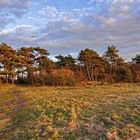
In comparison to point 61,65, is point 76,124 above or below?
below

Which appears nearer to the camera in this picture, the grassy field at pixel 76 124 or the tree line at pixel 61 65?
the grassy field at pixel 76 124

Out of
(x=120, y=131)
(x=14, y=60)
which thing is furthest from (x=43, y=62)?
(x=120, y=131)

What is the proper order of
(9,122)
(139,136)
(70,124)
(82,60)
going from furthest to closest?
(82,60), (9,122), (70,124), (139,136)

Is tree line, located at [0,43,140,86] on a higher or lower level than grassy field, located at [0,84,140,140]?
higher

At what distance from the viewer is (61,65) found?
204 ft

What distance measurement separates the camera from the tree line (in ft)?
178

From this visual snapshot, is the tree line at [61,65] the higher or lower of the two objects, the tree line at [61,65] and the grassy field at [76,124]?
the higher

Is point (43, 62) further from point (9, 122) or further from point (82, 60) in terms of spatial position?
point (9, 122)

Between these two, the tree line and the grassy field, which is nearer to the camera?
the grassy field

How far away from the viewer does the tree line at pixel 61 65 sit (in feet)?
178

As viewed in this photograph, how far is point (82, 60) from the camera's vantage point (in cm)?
5803

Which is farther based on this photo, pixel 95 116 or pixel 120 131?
pixel 95 116

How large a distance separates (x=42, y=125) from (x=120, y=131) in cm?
322

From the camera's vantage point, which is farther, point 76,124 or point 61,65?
point 61,65
